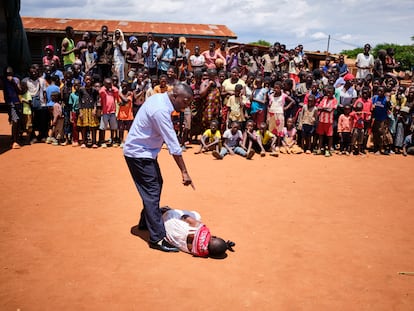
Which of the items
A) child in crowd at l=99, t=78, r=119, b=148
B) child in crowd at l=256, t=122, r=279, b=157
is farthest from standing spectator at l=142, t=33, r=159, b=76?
child in crowd at l=256, t=122, r=279, b=157

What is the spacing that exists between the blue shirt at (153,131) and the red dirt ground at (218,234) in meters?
1.13

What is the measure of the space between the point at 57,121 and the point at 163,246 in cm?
628

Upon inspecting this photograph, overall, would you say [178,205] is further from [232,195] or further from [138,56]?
[138,56]

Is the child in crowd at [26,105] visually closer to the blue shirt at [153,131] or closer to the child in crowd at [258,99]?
the child in crowd at [258,99]

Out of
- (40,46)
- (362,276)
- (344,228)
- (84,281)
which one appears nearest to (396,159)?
(344,228)

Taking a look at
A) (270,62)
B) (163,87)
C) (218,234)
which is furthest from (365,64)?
(218,234)

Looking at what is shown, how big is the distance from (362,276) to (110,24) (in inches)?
695

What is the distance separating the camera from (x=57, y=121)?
29.8ft

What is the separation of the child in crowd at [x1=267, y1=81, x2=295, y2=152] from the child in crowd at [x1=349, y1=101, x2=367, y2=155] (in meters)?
1.68

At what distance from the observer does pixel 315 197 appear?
6.11 m

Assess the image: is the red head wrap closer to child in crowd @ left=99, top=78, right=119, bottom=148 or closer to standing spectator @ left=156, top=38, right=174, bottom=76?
child in crowd @ left=99, top=78, right=119, bottom=148

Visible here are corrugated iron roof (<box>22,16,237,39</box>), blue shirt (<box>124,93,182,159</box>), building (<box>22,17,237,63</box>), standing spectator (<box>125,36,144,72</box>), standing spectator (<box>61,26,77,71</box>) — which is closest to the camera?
blue shirt (<box>124,93,182,159</box>)

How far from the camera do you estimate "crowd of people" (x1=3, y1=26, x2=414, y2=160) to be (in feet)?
29.2

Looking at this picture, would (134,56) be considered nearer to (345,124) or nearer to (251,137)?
(251,137)
